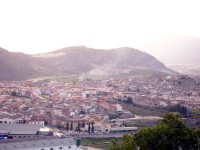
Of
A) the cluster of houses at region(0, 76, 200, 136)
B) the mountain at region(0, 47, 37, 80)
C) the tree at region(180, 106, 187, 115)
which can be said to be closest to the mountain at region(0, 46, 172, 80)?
the mountain at region(0, 47, 37, 80)

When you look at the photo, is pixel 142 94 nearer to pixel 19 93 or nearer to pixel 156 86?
pixel 156 86

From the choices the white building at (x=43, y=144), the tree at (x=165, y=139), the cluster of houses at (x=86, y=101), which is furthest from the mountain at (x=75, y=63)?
the tree at (x=165, y=139)

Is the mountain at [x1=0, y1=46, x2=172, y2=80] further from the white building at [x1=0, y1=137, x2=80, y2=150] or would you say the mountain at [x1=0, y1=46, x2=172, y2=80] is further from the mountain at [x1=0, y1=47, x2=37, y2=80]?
the white building at [x1=0, y1=137, x2=80, y2=150]

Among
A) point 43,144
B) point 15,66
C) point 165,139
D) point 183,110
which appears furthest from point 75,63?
point 165,139

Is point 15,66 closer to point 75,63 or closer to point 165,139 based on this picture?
point 75,63

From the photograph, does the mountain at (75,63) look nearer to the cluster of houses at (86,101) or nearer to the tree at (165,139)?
Result: the cluster of houses at (86,101)
